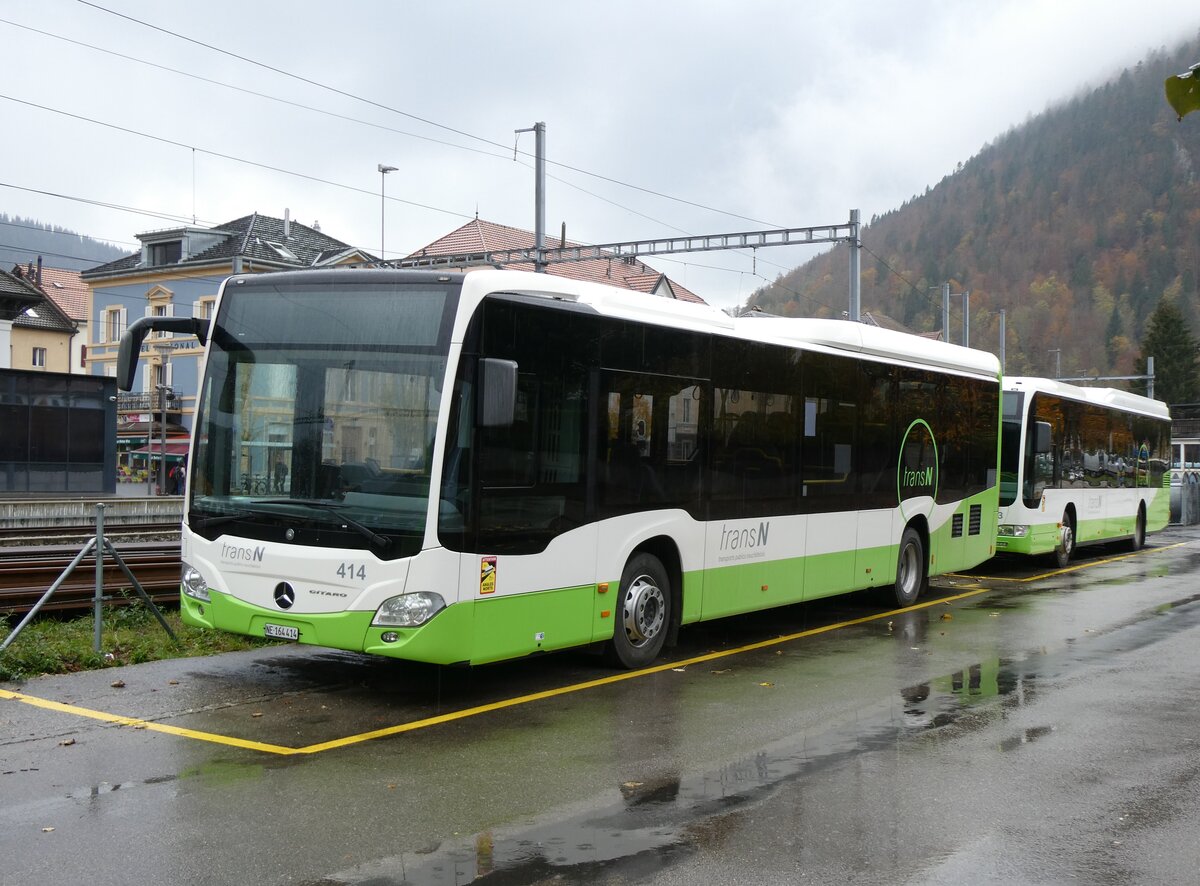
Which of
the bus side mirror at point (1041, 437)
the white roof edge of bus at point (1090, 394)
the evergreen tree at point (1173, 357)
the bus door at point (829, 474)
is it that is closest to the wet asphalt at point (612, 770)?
the bus door at point (829, 474)

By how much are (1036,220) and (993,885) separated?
143 m

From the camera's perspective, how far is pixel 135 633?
11156mm

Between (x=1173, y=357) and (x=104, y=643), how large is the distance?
105m

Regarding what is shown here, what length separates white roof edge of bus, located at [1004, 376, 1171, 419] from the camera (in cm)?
2050

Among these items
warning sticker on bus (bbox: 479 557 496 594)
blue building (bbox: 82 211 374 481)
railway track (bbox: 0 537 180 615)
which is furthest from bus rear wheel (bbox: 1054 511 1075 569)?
blue building (bbox: 82 211 374 481)

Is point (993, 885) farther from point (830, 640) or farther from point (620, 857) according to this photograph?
point (830, 640)

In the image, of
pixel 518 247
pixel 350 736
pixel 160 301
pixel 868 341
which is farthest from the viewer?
pixel 160 301

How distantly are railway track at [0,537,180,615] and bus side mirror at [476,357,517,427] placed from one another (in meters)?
5.20

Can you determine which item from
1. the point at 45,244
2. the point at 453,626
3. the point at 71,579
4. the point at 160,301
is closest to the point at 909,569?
the point at 453,626

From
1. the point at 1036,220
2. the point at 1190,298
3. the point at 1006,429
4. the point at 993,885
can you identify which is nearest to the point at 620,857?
the point at 993,885

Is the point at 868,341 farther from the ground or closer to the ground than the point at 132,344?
farther from the ground

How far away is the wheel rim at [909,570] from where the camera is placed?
15.4 metres

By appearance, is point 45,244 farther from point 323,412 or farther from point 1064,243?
point 323,412

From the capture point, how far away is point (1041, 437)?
797 inches
